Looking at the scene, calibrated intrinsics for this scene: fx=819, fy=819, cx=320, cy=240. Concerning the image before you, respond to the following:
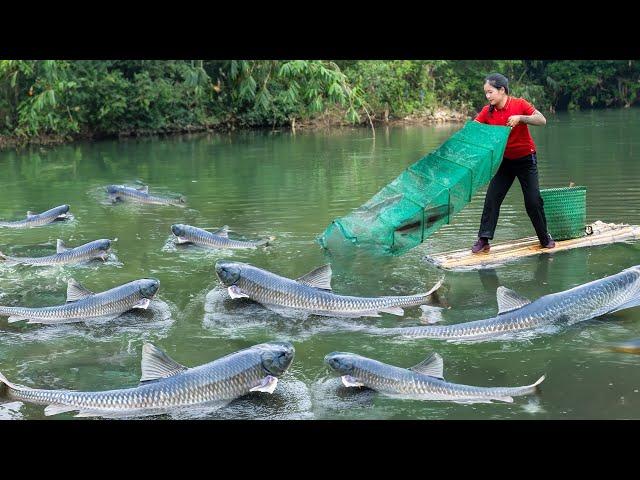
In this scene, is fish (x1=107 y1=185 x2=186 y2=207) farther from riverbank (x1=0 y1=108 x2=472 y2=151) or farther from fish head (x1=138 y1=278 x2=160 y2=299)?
riverbank (x1=0 y1=108 x2=472 y2=151)

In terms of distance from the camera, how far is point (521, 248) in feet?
34.4

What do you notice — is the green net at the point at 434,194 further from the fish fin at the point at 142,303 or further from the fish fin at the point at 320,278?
the fish fin at the point at 142,303

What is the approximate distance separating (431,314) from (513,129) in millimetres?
2989

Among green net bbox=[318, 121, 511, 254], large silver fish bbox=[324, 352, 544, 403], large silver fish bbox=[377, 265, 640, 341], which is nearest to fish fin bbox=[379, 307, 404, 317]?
large silver fish bbox=[377, 265, 640, 341]

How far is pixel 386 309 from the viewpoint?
795cm

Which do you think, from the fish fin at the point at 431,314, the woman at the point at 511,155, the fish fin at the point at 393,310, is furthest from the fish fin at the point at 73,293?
the woman at the point at 511,155

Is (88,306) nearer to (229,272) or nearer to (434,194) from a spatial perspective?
(229,272)

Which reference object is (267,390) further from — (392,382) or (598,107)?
(598,107)

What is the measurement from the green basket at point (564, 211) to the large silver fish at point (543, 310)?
2984mm

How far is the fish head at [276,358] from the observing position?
619cm

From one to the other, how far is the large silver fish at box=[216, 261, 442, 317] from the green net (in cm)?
192

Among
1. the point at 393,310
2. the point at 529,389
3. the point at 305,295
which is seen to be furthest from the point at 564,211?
the point at 529,389
